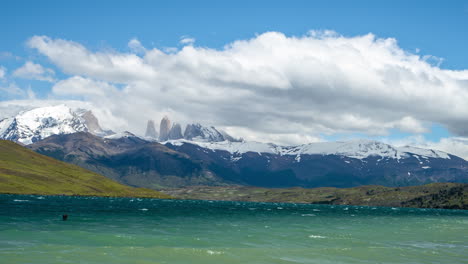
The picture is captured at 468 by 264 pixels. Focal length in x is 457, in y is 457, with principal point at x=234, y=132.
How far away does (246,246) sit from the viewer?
64.1 m

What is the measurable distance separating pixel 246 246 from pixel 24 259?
29572 millimetres

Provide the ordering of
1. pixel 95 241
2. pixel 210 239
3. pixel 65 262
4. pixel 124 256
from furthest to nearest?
pixel 210 239 → pixel 95 241 → pixel 124 256 → pixel 65 262

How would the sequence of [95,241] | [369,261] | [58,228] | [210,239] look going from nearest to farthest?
[369,261], [95,241], [210,239], [58,228]

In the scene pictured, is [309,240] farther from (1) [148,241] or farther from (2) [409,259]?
(1) [148,241]

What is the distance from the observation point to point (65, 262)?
44.8 metres

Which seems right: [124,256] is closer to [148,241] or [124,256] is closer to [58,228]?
[148,241]

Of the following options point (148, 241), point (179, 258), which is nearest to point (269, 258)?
point (179, 258)

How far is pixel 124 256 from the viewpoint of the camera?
1998 inches

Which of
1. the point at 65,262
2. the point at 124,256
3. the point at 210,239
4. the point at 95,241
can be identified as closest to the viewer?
the point at 65,262

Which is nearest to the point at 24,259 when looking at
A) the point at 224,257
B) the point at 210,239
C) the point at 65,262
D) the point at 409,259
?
the point at 65,262

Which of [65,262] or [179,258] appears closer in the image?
[65,262]

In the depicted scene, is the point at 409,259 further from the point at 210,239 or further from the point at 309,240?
the point at 210,239

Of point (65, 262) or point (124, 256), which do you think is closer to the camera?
point (65, 262)

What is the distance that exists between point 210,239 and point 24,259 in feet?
105
